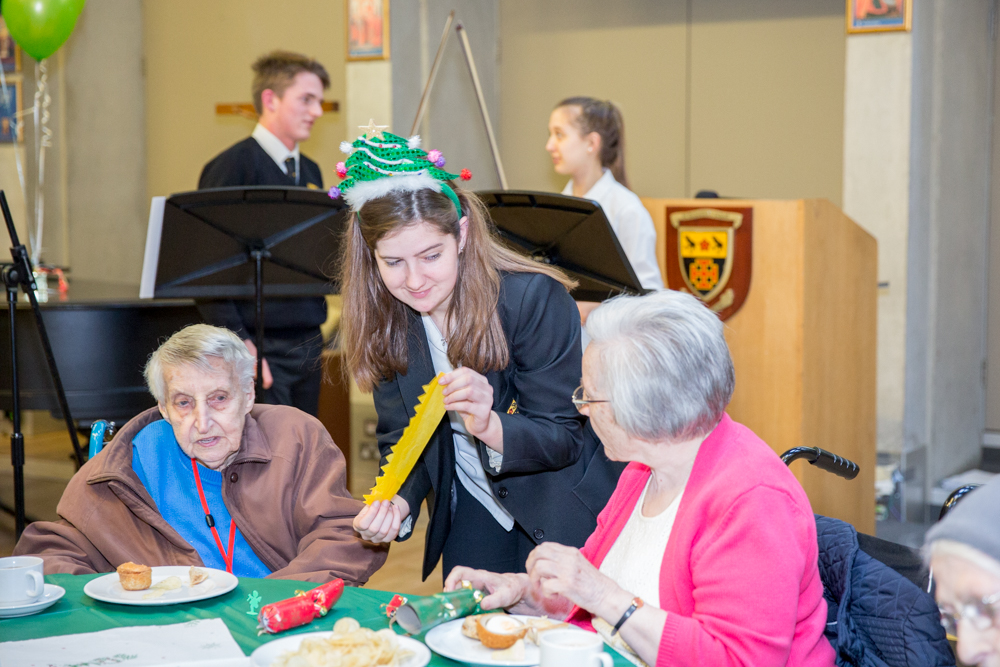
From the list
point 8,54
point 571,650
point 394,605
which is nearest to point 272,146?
point 394,605

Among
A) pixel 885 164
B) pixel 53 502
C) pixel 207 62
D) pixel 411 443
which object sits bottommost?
pixel 53 502

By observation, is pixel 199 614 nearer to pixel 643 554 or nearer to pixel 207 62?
pixel 643 554

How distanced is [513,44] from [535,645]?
589 centimetres

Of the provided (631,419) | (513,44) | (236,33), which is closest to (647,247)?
(631,419)

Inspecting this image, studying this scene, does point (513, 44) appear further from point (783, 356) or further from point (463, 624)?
point (463, 624)

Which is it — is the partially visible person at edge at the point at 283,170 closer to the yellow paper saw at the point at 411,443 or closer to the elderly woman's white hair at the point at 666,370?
the yellow paper saw at the point at 411,443

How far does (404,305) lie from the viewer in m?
2.29

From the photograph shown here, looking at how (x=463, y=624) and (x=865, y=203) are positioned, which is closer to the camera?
(x=463, y=624)

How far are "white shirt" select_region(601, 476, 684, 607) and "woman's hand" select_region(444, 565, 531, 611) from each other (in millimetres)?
148

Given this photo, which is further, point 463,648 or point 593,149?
point 593,149

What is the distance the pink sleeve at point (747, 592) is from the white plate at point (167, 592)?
2.45 feet

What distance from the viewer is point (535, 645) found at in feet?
4.67

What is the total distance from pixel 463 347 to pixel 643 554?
69 centimetres

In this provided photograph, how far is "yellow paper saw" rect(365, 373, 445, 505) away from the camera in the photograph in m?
1.90
